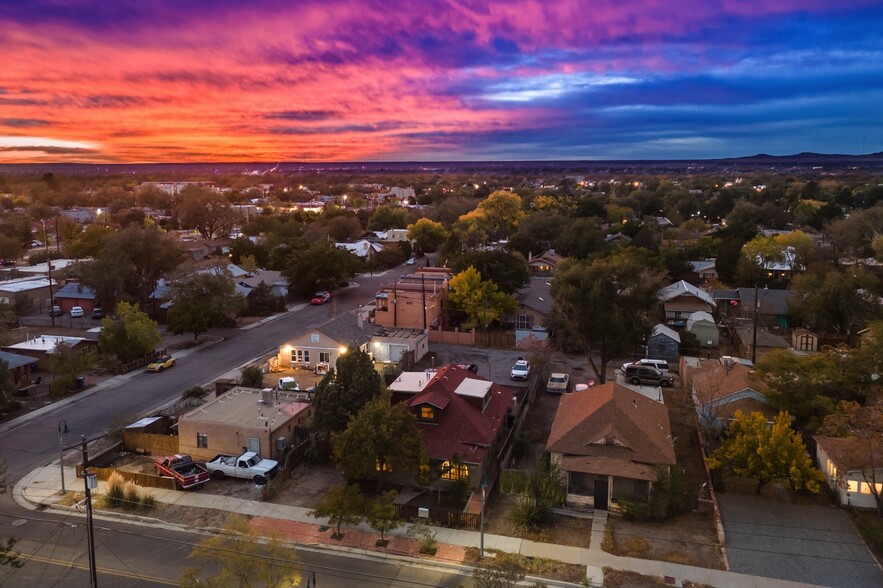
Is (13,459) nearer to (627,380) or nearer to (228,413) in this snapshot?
(228,413)

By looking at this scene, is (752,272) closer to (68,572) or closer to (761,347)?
(761,347)

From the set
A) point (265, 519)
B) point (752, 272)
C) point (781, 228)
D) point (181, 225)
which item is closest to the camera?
point (265, 519)

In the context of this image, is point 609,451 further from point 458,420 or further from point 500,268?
point 500,268

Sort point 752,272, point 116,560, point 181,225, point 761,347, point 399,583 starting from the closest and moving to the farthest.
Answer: point 399,583 → point 116,560 → point 761,347 → point 752,272 → point 181,225

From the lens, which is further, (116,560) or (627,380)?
(627,380)

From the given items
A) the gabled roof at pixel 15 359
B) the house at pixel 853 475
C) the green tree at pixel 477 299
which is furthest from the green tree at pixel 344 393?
the green tree at pixel 477 299

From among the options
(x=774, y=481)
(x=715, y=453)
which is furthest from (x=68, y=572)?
(x=774, y=481)

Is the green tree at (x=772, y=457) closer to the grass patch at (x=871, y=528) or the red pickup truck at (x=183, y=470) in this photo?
the grass patch at (x=871, y=528)

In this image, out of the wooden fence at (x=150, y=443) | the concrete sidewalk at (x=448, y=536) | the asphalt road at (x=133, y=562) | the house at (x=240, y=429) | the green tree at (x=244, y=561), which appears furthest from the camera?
the wooden fence at (x=150, y=443)
